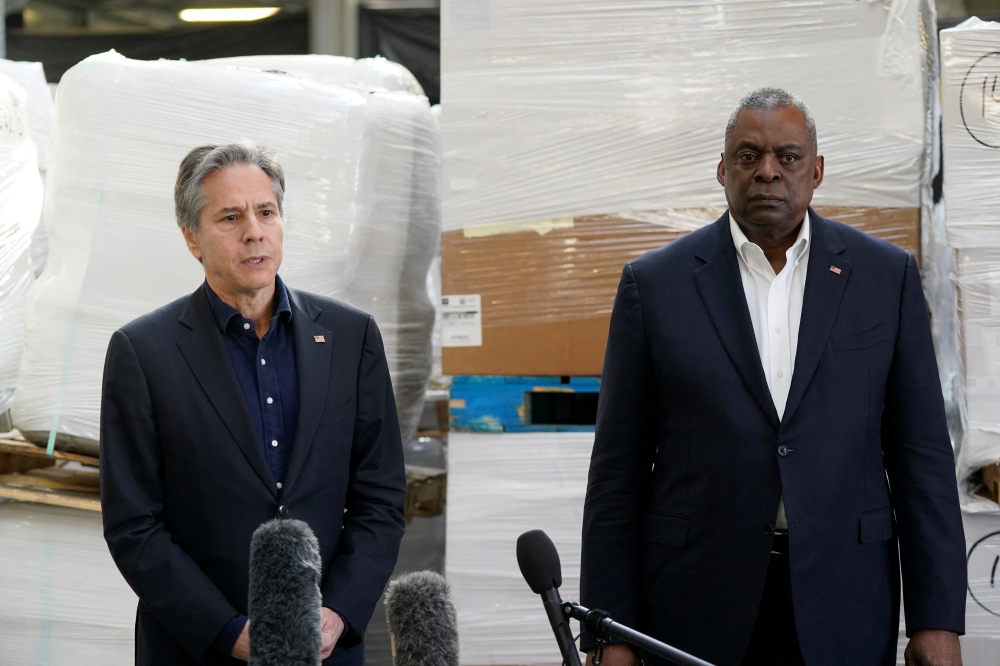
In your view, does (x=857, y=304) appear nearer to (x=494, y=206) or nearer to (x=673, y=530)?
(x=673, y=530)

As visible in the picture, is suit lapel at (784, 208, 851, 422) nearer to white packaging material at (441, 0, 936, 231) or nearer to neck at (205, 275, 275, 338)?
neck at (205, 275, 275, 338)

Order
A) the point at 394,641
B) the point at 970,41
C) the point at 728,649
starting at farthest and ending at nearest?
the point at 970,41, the point at 728,649, the point at 394,641

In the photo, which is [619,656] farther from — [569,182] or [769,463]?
[569,182]

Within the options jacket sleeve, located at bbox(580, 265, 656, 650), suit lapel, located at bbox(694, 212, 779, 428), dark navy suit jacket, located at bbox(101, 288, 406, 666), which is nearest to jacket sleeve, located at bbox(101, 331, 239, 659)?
dark navy suit jacket, located at bbox(101, 288, 406, 666)

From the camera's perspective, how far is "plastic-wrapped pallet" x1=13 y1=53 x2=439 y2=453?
301 cm

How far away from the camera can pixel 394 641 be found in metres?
0.96

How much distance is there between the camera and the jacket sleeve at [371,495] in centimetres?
182

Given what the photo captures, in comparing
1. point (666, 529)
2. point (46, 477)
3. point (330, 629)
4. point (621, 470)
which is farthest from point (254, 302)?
point (46, 477)

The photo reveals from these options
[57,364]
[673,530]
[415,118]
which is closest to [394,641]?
[673,530]

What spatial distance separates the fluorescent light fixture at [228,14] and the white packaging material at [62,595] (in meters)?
5.51

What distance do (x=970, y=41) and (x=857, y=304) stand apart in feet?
4.23

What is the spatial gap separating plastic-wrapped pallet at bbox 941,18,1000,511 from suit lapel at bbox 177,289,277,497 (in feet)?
6.18

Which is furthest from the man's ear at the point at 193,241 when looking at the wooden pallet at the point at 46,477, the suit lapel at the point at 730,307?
the wooden pallet at the point at 46,477

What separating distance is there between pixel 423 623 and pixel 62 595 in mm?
2562
